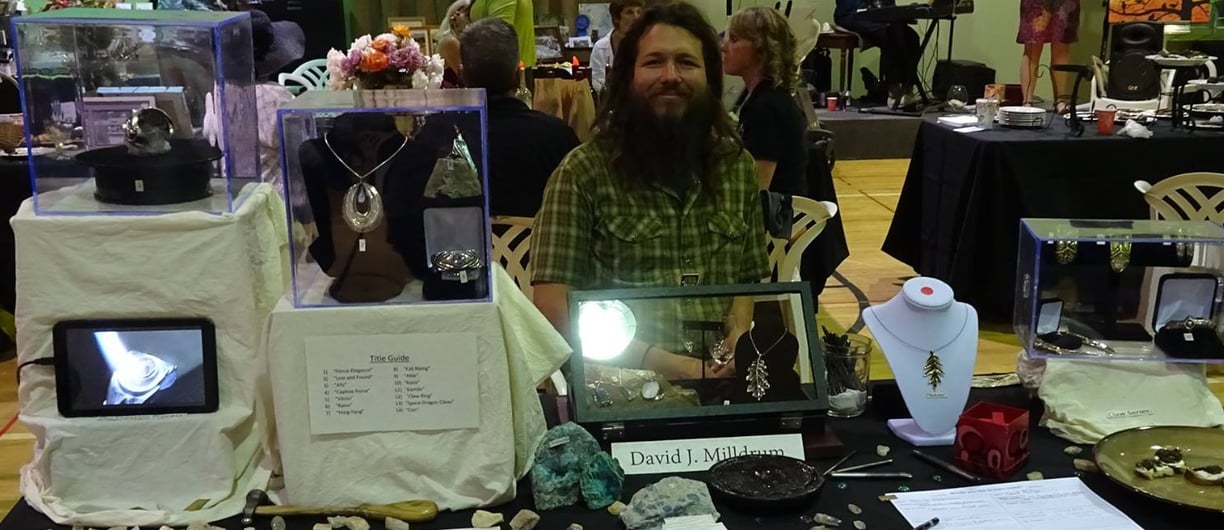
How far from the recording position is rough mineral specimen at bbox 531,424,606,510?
4.30ft

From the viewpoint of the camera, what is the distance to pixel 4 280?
3.53 m

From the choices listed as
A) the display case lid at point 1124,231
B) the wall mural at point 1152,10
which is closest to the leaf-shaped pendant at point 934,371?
the display case lid at point 1124,231

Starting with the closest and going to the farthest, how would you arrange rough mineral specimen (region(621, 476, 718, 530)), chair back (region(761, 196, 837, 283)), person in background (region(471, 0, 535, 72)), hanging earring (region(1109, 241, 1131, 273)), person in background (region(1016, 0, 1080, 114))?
rough mineral specimen (region(621, 476, 718, 530)) < hanging earring (region(1109, 241, 1131, 273)) < chair back (region(761, 196, 837, 283)) < person in background (region(471, 0, 535, 72)) < person in background (region(1016, 0, 1080, 114))

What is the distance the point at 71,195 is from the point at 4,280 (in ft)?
8.43

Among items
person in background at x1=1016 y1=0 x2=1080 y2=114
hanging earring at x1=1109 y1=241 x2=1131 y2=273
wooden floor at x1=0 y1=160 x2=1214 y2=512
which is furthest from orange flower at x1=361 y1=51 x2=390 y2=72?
person in background at x1=1016 y1=0 x2=1080 y2=114

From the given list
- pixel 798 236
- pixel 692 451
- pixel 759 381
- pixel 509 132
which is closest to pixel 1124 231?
pixel 759 381

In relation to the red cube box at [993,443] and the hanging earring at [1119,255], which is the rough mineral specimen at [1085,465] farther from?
the hanging earring at [1119,255]

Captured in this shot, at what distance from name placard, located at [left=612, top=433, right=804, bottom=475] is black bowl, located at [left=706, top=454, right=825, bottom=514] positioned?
2 cm

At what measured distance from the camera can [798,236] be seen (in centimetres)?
289

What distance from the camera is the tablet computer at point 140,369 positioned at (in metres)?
1.31

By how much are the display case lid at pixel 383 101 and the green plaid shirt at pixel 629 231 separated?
53 cm

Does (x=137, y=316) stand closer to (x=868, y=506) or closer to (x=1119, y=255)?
(x=868, y=506)

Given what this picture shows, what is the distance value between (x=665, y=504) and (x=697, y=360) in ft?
0.84

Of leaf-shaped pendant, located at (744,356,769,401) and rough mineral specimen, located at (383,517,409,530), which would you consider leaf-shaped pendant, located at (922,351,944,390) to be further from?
rough mineral specimen, located at (383,517,409,530)
